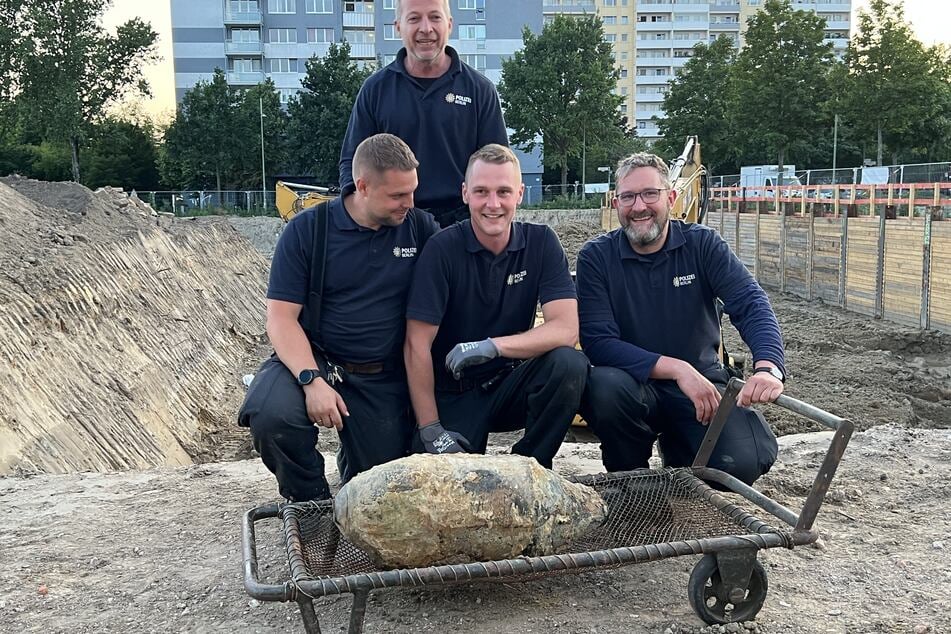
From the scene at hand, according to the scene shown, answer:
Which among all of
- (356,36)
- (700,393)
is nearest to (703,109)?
(356,36)

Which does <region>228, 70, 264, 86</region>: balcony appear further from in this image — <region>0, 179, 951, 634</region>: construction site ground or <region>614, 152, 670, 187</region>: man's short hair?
<region>614, 152, 670, 187</region>: man's short hair

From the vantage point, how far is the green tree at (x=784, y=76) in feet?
123

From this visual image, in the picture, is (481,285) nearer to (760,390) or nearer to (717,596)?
(760,390)

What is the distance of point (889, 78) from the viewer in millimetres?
32375

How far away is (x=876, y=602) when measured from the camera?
342 cm

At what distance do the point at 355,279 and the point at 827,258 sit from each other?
13.3 meters

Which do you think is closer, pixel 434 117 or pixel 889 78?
pixel 434 117

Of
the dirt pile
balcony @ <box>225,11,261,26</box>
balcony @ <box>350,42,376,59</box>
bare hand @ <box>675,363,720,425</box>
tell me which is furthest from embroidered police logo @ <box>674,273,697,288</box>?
balcony @ <box>225,11,261,26</box>

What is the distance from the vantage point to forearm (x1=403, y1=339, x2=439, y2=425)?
402cm

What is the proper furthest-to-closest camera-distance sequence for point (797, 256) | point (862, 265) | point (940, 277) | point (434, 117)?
point (797, 256), point (862, 265), point (940, 277), point (434, 117)

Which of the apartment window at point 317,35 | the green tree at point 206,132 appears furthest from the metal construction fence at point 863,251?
the apartment window at point 317,35

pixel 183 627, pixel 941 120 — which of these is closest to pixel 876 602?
pixel 183 627

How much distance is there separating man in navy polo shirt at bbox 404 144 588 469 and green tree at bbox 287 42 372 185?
4099cm

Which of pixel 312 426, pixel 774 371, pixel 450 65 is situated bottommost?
pixel 312 426
